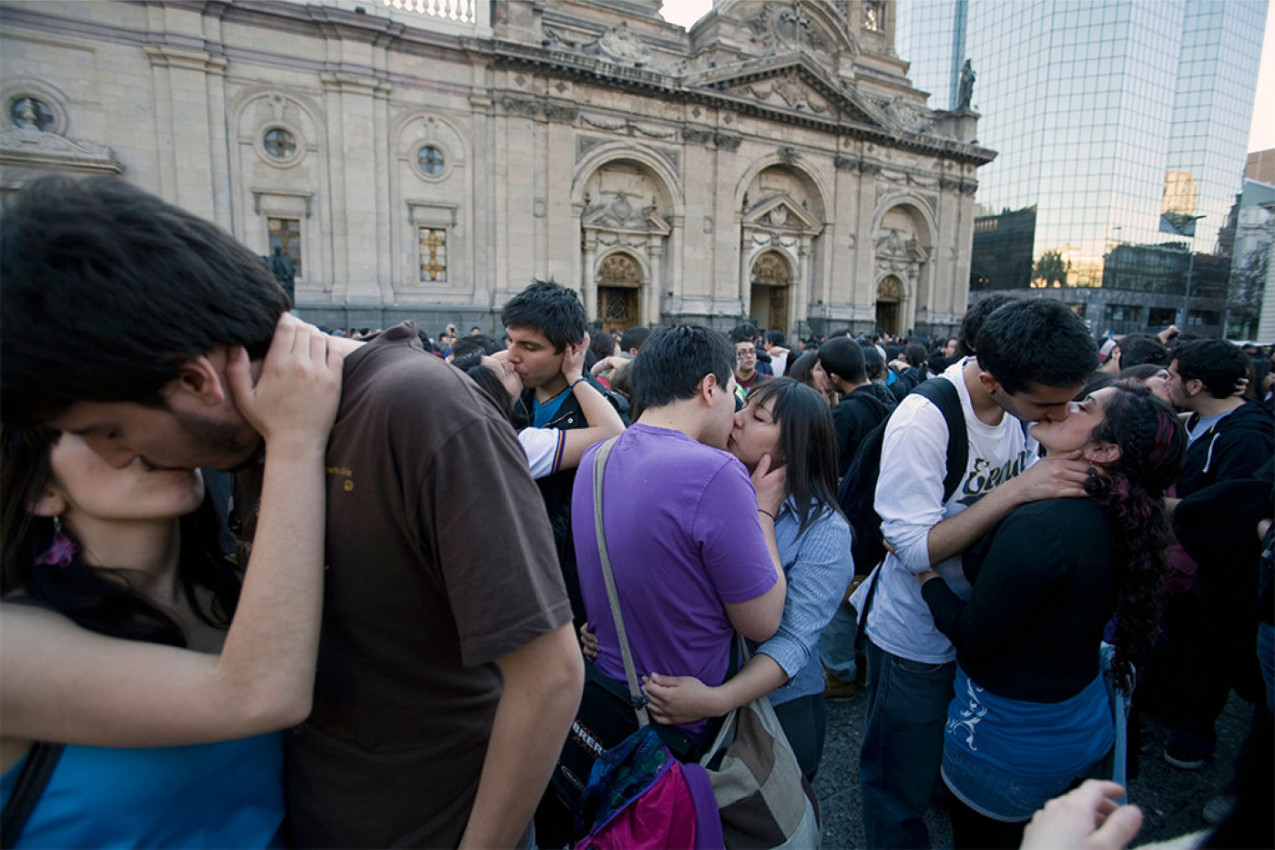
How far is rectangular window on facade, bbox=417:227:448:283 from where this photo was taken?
1744cm

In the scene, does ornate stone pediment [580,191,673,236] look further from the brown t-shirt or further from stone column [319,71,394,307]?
the brown t-shirt

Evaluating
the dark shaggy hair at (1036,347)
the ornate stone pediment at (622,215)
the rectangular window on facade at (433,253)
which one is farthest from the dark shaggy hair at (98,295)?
the ornate stone pediment at (622,215)

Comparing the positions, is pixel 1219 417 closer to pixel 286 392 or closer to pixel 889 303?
pixel 286 392

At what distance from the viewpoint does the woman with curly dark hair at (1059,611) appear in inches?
71.4

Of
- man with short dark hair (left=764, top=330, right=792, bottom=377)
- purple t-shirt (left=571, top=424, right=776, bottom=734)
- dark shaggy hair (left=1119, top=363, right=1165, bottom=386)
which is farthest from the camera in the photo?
man with short dark hair (left=764, top=330, right=792, bottom=377)

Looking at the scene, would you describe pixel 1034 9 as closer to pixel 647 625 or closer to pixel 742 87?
pixel 742 87

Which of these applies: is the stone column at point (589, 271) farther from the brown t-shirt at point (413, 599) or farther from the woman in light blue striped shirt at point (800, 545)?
the brown t-shirt at point (413, 599)

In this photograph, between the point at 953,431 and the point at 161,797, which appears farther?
the point at 953,431

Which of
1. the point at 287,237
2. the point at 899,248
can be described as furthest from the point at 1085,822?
the point at 899,248

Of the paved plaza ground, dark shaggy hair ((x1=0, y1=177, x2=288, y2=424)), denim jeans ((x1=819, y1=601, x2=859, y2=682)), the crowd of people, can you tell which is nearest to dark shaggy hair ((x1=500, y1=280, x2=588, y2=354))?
the crowd of people

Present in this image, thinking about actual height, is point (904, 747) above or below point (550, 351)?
below

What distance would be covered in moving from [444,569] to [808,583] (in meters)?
1.47

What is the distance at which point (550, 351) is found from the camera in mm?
3104

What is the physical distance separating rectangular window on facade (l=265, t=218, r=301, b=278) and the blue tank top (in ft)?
58.1
